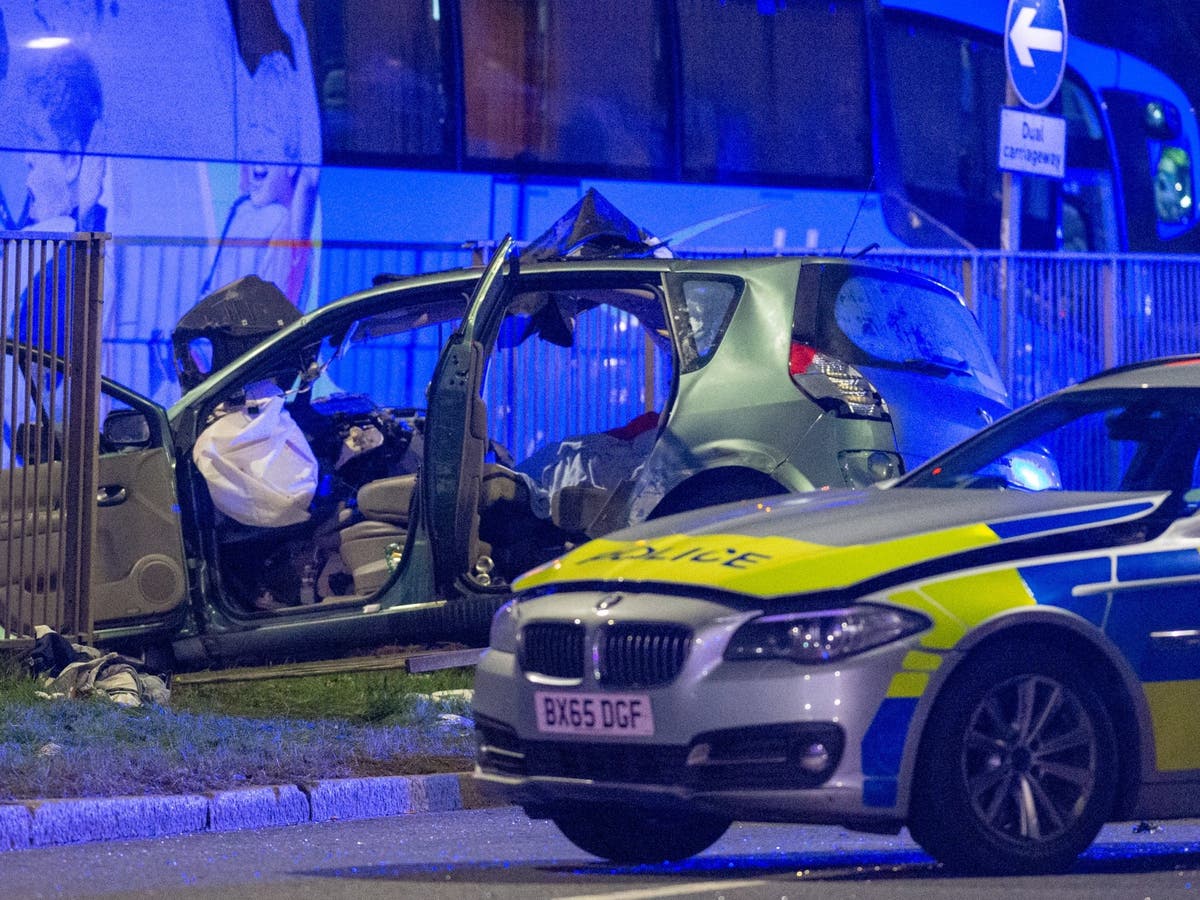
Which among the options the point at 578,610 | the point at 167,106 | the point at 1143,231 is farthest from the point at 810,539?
the point at 1143,231

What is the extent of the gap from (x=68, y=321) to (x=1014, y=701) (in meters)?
5.37

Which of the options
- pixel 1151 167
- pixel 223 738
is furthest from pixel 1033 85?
pixel 223 738

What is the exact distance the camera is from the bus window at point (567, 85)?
1489 centimetres

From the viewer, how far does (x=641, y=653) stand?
604cm

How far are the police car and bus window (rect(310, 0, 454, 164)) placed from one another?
851cm

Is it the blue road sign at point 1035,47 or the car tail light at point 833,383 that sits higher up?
the blue road sign at point 1035,47

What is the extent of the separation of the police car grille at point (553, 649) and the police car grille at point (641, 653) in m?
0.11

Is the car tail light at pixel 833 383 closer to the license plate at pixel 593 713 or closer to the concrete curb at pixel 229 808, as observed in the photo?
the concrete curb at pixel 229 808

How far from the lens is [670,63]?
15305 mm

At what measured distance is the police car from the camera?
5852 millimetres

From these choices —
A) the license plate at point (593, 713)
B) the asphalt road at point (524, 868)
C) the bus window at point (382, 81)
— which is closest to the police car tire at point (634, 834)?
the asphalt road at point (524, 868)

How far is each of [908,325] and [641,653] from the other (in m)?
3.55

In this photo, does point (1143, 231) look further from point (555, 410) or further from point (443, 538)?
point (443, 538)

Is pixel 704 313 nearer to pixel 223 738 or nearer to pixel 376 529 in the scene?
pixel 376 529
